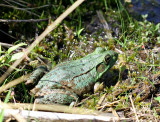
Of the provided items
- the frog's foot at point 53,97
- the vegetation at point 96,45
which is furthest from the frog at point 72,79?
the vegetation at point 96,45

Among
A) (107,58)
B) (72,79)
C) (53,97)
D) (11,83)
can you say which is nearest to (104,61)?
(107,58)

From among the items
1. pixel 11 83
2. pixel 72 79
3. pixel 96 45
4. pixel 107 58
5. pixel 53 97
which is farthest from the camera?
pixel 96 45

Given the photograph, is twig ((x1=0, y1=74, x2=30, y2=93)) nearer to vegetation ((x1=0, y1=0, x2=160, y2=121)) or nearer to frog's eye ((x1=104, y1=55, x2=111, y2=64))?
vegetation ((x1=0, y1=0, x2=160, y2=121))

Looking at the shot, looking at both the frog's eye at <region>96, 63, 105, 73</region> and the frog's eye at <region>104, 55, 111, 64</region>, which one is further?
the frog's eye at <region>96, 63, 105, 73</region>

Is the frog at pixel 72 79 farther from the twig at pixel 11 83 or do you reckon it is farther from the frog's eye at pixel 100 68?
the twig at pixel 11 83

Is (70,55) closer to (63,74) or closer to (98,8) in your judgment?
(63,74)

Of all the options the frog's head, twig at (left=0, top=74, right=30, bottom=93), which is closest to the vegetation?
twig at (left=0, top=74, right=30, bottom=93)

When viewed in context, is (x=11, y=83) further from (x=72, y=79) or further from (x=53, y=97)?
(x=72, y=79)

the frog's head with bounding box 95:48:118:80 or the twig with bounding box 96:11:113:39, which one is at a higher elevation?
the twig with bounding box 96:11:113:39
